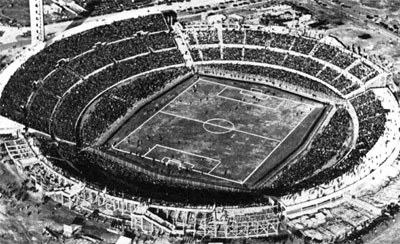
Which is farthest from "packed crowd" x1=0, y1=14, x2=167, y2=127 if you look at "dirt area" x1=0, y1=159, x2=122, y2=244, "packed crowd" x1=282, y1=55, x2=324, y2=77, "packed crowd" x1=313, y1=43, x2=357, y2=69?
"packed crowd" x1=313, y1=43, x2=357, y2=69

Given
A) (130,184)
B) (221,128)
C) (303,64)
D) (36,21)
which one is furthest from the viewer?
(303,64)

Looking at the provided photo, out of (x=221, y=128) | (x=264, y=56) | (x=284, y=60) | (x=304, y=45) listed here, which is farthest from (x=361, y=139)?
(x=304, y=45)

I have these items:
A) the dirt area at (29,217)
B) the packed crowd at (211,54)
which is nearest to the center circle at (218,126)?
the packed crowd at (211,54)

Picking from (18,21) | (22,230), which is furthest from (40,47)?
(22,230)

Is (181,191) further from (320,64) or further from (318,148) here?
(320,64)

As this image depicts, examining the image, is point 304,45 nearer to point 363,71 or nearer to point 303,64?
point 303,64
